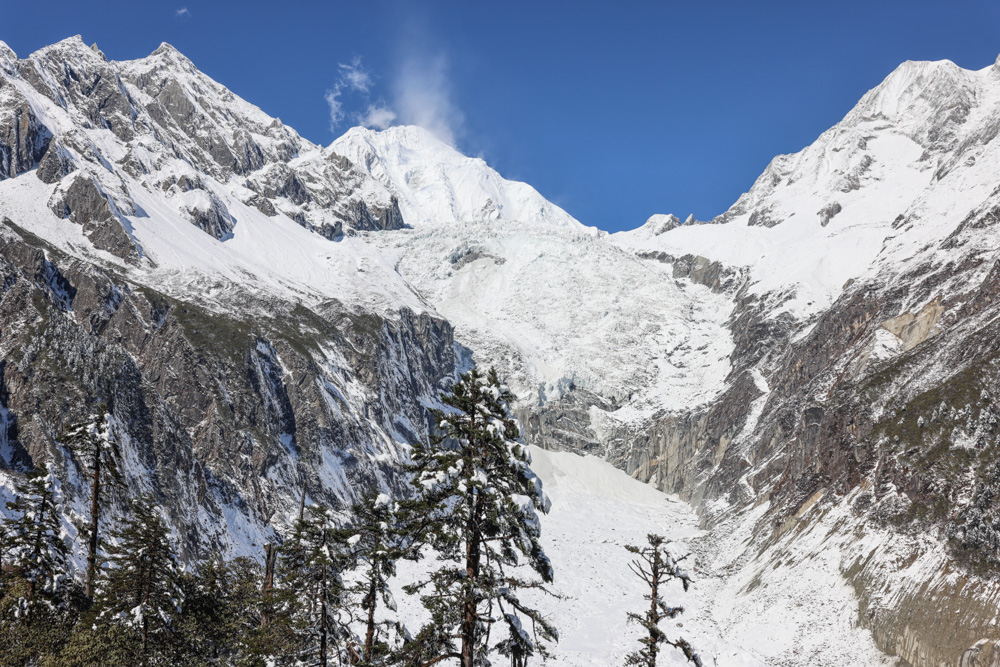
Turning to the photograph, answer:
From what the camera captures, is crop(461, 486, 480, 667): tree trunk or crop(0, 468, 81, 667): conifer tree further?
crop(0, 468, 81, 667): conifer tree

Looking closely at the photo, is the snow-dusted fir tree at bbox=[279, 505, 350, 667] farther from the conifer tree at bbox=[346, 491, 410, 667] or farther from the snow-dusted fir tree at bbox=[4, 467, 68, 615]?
the snow-dusted fir tree at bbox=[4, 467, 68, 615]

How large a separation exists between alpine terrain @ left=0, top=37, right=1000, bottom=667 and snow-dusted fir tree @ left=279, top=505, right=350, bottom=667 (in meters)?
9.28

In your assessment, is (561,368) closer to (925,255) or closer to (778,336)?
(778,336)

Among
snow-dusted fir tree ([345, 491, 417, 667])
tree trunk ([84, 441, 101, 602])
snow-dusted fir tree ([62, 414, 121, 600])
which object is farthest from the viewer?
snow-dusted fir tree ([62, 414, 121, 600])

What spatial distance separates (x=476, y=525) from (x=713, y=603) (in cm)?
6143

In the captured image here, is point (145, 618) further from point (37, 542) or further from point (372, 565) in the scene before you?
point (372, 565)

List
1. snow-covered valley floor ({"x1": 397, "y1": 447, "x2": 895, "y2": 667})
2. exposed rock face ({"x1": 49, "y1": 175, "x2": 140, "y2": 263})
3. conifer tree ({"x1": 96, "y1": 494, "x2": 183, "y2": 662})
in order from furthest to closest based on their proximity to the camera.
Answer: exposed rock face ({"x1": 49, "y1": 175, "x2": 140, "y2": 263}), snow-covered valley floor ({"x1": 397, "y1": 447, "x2": 895, "y2": 667}), conifer tree ({"x1": 96, "y1": 494, "x2": 183, "y2": 662})

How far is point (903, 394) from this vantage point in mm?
74312

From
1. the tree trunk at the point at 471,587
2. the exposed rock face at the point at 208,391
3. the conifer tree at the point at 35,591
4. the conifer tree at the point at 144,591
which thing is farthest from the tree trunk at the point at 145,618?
the exposed rock face at the point at 208,391

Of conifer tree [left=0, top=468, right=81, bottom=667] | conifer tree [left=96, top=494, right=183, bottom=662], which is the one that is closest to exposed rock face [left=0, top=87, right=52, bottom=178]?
conifer tree [left=0, top=468, right=81, bottom=667]

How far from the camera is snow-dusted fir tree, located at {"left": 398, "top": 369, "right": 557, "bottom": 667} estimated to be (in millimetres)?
17094

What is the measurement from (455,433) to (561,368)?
6343 inches

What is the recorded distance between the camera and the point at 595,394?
16888 centimetres

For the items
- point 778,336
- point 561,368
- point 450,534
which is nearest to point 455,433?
point 450,534
